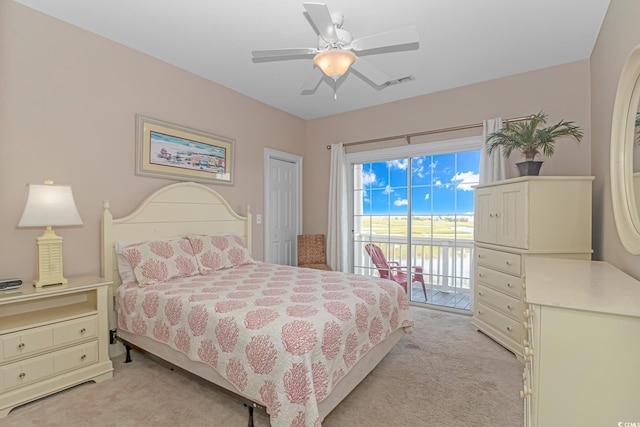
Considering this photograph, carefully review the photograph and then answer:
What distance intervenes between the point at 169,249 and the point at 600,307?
290 centimetres

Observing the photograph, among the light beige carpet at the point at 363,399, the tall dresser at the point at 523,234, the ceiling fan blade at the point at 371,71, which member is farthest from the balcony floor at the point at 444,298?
the ceiling fan blade at the point at 371,71

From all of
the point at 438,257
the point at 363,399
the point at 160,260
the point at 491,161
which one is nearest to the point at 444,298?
the point at 438,257

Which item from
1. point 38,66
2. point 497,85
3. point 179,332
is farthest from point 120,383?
point 497,85

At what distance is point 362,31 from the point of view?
257cm

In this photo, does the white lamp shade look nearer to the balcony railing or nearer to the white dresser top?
the white dresser top

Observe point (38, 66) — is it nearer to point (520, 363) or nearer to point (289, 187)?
point (289, 187)

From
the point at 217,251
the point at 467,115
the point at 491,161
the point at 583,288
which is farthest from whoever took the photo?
the point at 467,115

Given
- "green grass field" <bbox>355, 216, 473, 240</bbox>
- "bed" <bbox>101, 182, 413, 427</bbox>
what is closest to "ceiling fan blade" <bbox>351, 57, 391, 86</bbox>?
"bed" <bbox>101, 182, 413, 427</bbox>

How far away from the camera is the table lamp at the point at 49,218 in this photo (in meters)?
2.07

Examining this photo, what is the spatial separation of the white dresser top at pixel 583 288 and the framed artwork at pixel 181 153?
3.20 m

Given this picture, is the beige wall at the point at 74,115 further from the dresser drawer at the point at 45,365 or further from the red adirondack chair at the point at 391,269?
the red adirondack chair at the point at 391,269

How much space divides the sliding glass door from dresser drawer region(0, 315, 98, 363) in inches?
133

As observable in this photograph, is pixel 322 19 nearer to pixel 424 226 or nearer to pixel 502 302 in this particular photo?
pixel 502 302

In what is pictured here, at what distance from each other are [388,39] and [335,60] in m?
0.37
